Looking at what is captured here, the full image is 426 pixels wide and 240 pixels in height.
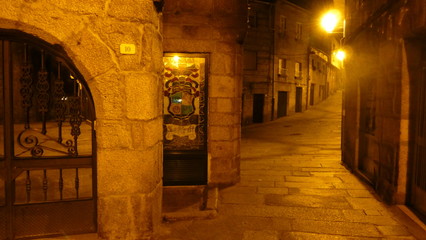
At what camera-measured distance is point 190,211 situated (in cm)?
533

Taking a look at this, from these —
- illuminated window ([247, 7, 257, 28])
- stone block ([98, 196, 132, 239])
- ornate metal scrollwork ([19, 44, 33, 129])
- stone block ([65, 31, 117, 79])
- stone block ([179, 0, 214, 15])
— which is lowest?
stone block ([98, 196, 132, 239])

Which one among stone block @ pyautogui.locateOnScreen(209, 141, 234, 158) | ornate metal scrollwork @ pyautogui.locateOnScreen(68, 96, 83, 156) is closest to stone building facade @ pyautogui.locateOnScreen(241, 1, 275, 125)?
stone block @ pyautogui.locateOnScreen(209, 141, 234, 158)

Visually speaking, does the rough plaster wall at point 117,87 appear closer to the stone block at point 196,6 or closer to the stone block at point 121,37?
the stone block at point 121,37

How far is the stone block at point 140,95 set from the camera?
3967mm

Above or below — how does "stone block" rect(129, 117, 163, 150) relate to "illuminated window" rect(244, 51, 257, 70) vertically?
below

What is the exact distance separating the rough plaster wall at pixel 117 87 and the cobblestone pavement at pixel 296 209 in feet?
2.59

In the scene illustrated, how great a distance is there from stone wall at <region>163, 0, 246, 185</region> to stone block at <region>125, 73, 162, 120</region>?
2692mm

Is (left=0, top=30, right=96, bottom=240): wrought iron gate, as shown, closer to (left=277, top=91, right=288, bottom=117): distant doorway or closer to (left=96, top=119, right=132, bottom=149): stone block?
(left=96, top=119, right=132, bottom=149): stone block

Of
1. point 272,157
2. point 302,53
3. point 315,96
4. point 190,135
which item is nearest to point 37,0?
point 190,135

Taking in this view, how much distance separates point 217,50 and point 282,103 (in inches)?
793

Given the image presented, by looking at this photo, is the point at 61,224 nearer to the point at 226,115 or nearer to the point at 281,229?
the point at 281,229

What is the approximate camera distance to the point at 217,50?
6.69 metres

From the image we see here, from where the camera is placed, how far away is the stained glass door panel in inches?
263

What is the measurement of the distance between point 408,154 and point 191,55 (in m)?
4.14
